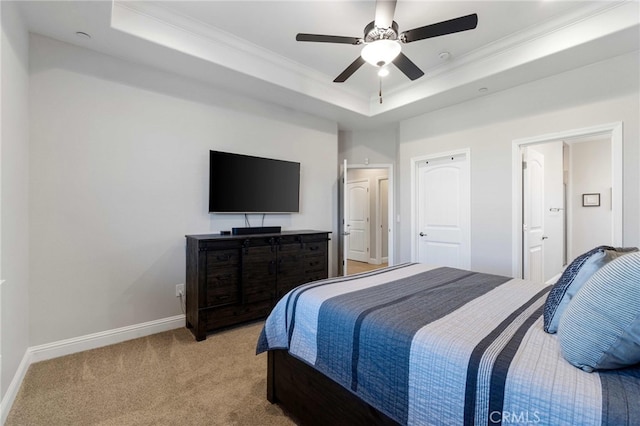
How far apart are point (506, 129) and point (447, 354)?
3341 mm

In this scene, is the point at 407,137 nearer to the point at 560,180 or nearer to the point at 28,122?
the point at 560,180

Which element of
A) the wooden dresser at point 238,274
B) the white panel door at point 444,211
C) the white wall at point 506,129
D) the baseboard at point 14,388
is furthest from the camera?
the white panel door at point 444,211

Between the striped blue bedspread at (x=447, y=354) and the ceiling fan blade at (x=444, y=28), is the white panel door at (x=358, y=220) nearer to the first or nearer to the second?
the ceiling fan blade at (x=444, y=28)

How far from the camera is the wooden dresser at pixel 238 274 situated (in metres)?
2.74

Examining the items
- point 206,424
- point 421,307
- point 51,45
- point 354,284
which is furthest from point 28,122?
point 421,307

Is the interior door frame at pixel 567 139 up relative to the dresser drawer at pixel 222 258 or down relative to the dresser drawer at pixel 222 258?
up

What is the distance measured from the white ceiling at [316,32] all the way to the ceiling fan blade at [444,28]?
1.68ft

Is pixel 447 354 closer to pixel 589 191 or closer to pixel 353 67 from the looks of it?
pixel 353 67

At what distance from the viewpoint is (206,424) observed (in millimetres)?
1633

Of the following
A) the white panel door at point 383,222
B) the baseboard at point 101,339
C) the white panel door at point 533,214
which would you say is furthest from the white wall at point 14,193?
the white panel door at point 383,222

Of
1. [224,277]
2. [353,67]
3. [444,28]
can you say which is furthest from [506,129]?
[224,277]

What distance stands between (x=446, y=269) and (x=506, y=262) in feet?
5.19

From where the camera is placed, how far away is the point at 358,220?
6.92 meters

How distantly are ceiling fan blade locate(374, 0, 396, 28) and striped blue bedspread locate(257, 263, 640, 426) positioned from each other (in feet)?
6.17
